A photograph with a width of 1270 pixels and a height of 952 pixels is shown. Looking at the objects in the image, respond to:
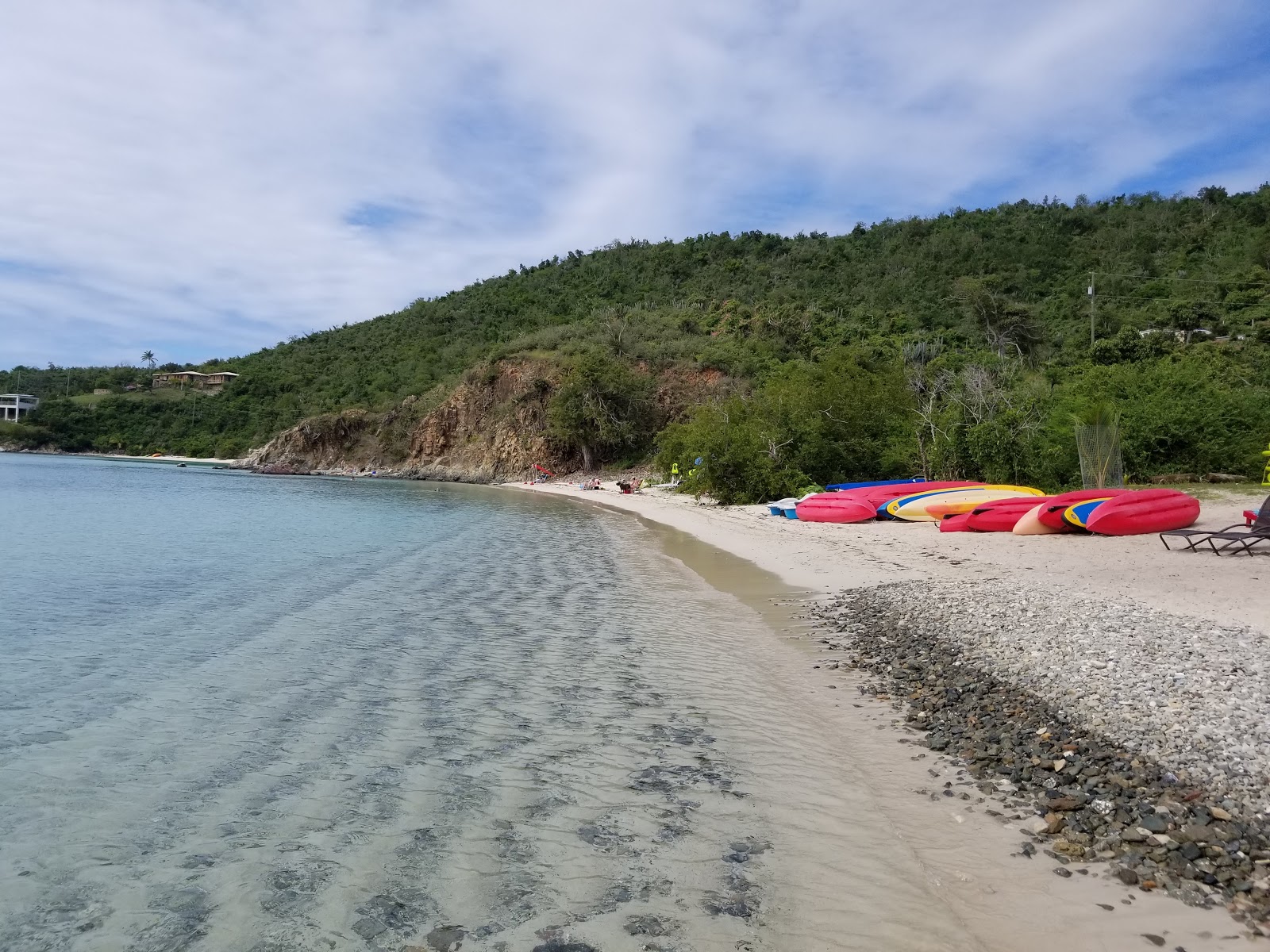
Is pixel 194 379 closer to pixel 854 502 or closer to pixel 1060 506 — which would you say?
pixel 854 502

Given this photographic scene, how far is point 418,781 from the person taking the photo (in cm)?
494

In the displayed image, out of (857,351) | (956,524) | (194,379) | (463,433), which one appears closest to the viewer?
(956,524)

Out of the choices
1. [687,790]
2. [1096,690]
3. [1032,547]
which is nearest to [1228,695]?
[1096,690]

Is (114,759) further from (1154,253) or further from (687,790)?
(1154,253)

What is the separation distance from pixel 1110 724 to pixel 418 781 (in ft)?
15.5

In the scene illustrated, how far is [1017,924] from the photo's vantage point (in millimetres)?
3299

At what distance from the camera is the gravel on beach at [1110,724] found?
12.2 feet

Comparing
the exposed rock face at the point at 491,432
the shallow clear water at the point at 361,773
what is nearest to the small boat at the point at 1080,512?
the shallow clear water at the point at 361,773

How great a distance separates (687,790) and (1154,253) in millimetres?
87246

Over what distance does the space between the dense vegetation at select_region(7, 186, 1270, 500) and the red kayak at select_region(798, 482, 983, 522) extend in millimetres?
4354

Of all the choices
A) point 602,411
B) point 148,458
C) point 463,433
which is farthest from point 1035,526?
point 148,458

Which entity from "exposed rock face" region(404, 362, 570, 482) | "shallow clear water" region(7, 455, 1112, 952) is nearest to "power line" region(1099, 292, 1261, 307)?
"exposed rock face" region(404, 362, 570, 482)

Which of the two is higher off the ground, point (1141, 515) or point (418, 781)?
point (1141, 515)

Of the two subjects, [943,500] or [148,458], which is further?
[148,458]
